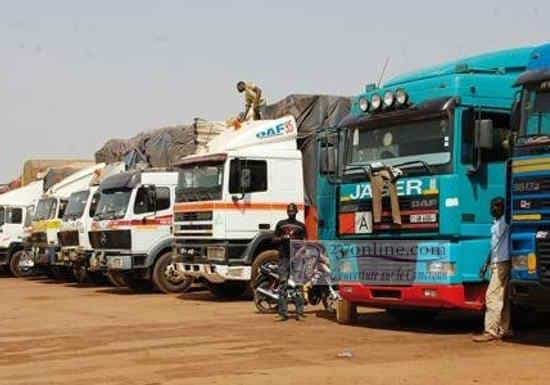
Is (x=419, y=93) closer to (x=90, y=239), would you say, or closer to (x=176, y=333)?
(x=176, y=333)

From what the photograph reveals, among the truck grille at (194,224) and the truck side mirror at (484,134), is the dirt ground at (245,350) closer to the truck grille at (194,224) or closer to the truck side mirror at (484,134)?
the truck grille at (194,224)

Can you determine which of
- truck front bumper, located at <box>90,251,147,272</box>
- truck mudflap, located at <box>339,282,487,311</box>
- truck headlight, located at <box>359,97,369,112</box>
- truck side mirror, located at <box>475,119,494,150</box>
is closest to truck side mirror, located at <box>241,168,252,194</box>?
truck front bumper, located at <box>90,251,147,272</box>

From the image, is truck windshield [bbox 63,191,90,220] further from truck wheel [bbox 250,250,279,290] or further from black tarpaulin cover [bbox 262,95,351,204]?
truck wheel [bbox 250,250,279,290]

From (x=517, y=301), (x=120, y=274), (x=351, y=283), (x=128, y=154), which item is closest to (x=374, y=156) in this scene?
(x=351, y=283)

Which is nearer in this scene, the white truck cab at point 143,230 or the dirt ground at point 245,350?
the dirt ground at point 245,350

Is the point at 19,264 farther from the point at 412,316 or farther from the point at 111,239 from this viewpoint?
the point at 412,316

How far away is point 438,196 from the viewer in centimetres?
1069

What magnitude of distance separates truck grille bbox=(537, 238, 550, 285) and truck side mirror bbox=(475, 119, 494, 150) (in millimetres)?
1398

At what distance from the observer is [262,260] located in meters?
16.3

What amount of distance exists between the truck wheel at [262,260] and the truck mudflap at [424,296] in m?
4.23

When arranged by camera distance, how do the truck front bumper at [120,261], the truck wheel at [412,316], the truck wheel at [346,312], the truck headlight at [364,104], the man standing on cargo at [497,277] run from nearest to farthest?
1. the man standing on cargo at [497,277]
2. the truck headlight at [364,104]
3. the truck wheel at [346,312]
4. the truck wheel at [412,316]
5. the truck front bumper at [120,261]

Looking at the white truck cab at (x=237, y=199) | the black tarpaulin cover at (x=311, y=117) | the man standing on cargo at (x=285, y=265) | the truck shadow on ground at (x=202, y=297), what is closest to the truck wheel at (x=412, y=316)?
the man standing on cargo at (x=285, y=265)

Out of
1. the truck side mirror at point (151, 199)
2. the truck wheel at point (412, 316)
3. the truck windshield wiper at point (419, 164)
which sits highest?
the truck windshield wiper at point (419, 164)

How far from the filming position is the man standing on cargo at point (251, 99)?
59.8 ft
